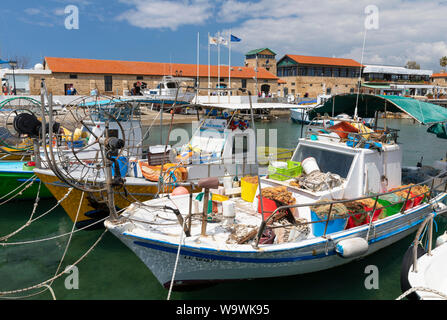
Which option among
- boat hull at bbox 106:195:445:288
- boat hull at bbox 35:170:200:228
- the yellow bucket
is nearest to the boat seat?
boat hull at bbox 106:195:445:288

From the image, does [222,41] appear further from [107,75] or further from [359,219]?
[107,75]

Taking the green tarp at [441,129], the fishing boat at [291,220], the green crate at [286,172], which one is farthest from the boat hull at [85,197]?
the green tarp at [441,129]

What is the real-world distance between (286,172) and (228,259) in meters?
2.93

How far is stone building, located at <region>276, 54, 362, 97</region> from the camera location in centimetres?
5797

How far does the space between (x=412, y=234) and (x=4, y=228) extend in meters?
11.7

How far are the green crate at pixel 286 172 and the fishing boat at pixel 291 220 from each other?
0.18ft

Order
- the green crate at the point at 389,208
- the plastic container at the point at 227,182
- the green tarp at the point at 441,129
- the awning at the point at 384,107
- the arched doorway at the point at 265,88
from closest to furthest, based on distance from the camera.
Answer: the green crate at the point at 389,208
the plastic container at the point at 227,182
the awning at the point at 384,107
the green tarp at the point at 441,129
the arched doorway at the point at 265,88

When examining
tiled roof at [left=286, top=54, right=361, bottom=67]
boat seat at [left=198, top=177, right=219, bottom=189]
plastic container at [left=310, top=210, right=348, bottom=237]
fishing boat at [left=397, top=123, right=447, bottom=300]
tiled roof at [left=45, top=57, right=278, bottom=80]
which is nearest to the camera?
fishing boat at [left=397, top=123, right=447, bottom=300]

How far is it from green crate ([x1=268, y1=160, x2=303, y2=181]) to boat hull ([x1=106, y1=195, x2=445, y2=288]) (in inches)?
76.5

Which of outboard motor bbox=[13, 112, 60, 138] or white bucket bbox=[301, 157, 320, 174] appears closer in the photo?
outboard motor bbox=[13, 112, 60, 138]

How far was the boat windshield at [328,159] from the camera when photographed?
25.8 feet

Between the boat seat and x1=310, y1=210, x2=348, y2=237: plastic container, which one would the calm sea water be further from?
the boat seat

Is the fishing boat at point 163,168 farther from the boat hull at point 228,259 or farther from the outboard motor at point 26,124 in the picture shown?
A: the boat hull at point 228,259

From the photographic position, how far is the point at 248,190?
7738mm
